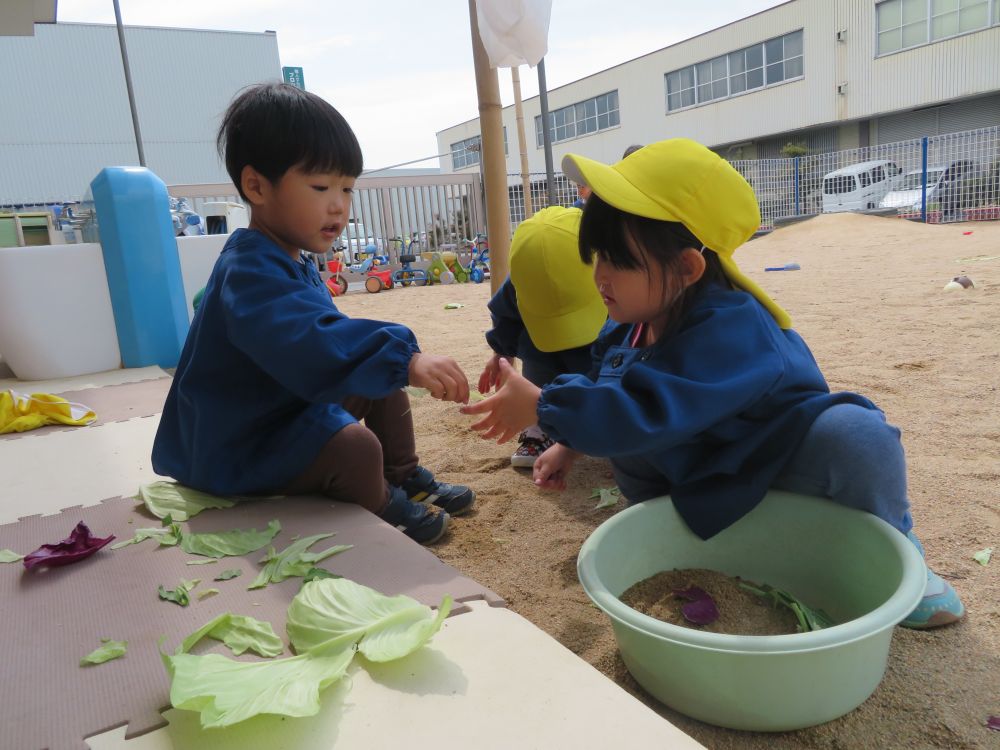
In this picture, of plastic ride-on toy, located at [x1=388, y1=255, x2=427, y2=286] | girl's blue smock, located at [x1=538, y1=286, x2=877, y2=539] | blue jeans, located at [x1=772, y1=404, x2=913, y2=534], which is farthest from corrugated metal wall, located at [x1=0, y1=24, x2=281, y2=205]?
blue jeans, located at [x1=772, y1=404, x2=913, y2=534]

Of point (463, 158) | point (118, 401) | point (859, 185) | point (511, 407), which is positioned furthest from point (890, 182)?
point (463, 158)

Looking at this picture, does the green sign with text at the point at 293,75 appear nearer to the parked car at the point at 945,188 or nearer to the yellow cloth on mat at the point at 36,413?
the yellow cloth on mat at the point at 36,413

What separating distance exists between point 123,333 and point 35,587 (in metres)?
2.55

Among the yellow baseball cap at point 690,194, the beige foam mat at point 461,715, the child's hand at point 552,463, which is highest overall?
the yellow baseball cap at point 690,194

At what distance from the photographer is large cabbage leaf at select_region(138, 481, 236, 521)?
4.85ft

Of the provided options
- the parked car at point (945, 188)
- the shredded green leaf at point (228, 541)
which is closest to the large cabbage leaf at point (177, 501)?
the shredded green leaf at point (228, 541)

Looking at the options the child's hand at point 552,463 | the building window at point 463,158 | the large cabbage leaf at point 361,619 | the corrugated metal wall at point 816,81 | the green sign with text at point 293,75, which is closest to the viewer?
the large cabbage leaf at point 361,619

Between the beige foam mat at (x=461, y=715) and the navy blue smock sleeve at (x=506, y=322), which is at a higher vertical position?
the navy blue smock sleeve at (x=506, y=322)

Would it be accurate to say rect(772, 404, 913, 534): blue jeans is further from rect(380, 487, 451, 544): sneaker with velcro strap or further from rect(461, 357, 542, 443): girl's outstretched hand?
rect(380, 487, 451, 544): sneaker with velcro strap

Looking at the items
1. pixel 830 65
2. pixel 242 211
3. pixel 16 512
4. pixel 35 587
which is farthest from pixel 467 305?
pixel 830 65

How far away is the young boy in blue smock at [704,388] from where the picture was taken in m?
1.06

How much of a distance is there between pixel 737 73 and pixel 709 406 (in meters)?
20.6

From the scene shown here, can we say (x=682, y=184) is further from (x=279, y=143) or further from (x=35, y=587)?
(x=35, y=587)

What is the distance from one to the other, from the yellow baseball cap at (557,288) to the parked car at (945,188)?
1205 centimetres
